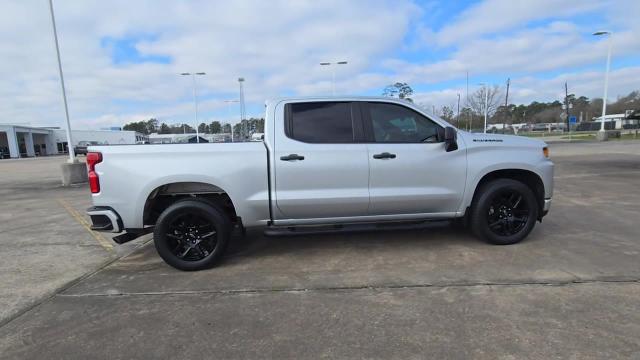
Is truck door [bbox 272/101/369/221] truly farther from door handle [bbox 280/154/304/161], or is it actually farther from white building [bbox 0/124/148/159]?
white building [bbox 0/124/148/159]

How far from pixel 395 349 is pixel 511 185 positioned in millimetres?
3070

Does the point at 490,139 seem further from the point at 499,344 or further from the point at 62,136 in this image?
the point at 62,136

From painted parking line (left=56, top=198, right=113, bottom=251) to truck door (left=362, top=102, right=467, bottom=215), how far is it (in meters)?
3.96

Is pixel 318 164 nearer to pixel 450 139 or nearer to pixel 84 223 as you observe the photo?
pixel 450 139

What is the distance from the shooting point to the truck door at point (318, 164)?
4.92m

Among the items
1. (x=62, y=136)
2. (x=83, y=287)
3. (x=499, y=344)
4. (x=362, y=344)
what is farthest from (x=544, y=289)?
(x=62, y=136)

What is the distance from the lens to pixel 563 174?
13.3 meters

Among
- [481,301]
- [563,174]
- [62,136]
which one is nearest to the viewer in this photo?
[481,301]

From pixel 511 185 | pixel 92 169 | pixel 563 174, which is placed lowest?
pixel 563 174

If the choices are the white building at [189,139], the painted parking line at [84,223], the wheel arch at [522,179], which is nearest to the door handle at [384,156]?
the wheel arch at [522,179]

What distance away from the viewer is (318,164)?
493 centimetres

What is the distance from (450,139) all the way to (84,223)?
21.9 feet

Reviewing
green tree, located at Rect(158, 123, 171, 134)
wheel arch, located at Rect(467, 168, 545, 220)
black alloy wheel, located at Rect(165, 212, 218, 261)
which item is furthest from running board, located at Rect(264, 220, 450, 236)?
green tree, located at Rect(158, 123, 171, 134)

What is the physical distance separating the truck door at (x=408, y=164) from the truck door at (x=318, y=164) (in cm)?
15
